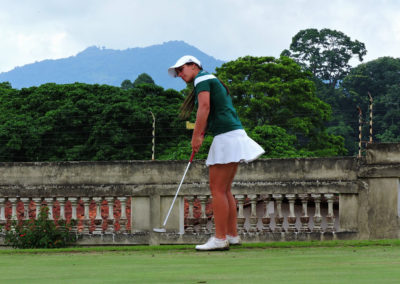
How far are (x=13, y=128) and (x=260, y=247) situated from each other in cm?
3724

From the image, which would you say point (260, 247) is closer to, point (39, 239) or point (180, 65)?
point (180, 65)

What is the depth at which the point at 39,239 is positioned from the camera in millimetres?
8930

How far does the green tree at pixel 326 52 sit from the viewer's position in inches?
2884

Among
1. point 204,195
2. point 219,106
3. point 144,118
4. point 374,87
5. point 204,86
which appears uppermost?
point 374,87

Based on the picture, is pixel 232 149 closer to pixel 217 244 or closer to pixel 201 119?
Result: pixel 201 119

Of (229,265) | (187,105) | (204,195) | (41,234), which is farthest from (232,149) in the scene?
(41,234)

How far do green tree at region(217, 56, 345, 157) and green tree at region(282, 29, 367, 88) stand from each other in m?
24.2

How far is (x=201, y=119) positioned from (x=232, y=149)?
0.41m

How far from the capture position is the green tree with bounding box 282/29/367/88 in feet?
240

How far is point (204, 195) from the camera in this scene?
354 inches

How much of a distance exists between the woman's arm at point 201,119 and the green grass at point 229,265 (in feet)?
3.44

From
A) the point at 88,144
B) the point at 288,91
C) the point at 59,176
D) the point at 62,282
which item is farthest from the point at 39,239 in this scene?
the point at 288,91

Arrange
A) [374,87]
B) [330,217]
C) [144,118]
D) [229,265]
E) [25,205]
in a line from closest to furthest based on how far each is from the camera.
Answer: [229,265] < [330,217] < [25,205] < [144,118] < [374,87]

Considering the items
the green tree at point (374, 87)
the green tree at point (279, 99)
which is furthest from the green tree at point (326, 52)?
the green tree at point (279, 99)
